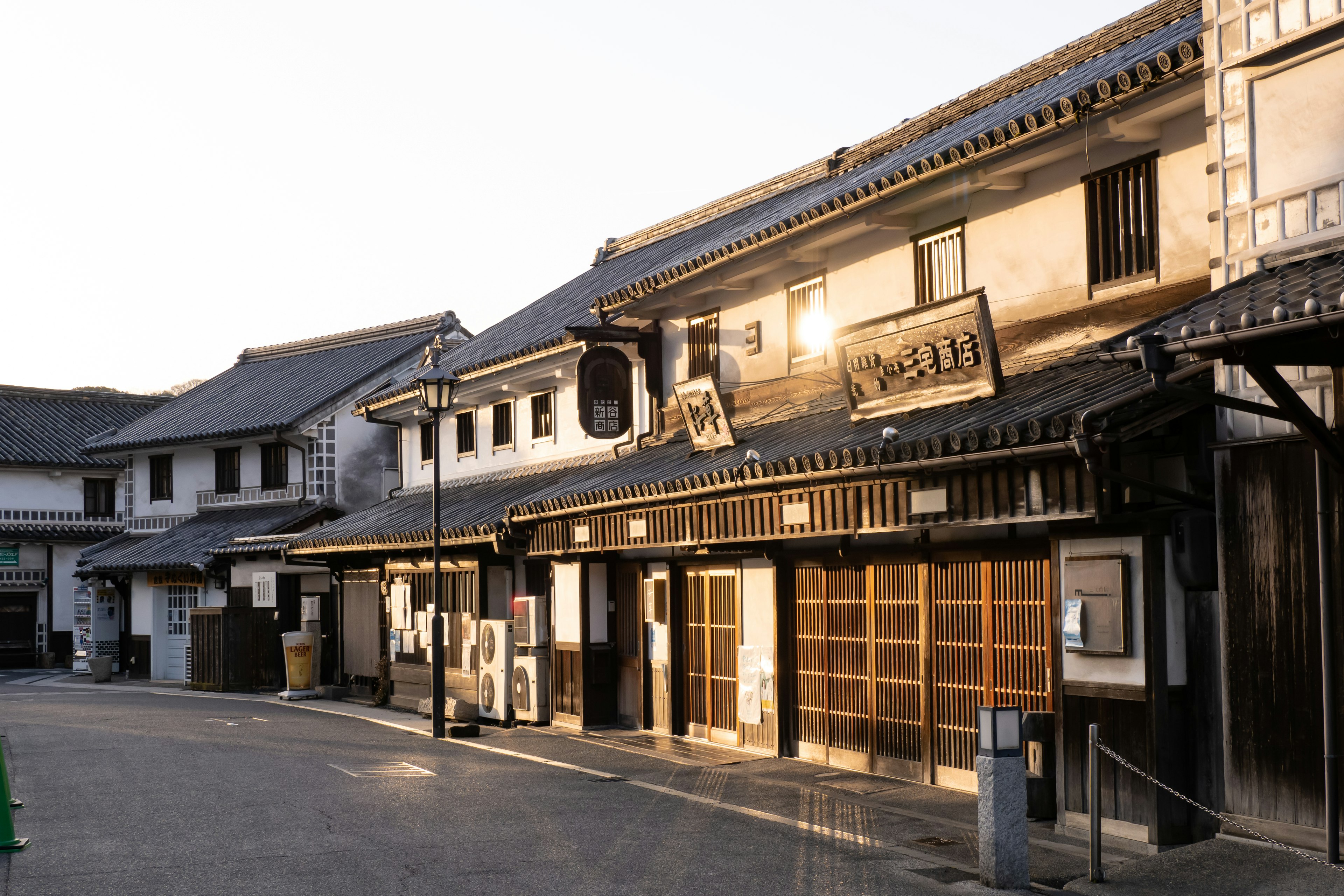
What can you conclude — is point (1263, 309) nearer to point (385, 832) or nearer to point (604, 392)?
point (385, 832)

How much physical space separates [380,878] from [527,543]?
11.4 metres

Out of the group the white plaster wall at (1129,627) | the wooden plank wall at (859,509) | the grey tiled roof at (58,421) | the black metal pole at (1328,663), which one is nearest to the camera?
the black metal pole at (1328,663)

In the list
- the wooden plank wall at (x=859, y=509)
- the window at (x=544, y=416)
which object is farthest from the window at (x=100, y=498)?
the wooden plank wall at (x=859, y=509)

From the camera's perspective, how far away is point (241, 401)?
38.6 metres

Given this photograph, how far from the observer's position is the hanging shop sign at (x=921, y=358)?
1236cm

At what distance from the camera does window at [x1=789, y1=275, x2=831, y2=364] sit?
1642 centimetres

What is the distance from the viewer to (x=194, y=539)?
3512 centimetres

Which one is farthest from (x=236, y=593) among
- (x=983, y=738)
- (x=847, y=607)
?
(x=983, y=738)

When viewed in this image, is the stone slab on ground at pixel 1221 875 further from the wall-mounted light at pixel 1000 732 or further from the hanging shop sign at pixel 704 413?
the hanging shop sign at pixel 704 413

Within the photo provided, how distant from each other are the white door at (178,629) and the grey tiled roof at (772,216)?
11.8 meters

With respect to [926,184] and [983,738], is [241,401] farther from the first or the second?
[983,738]

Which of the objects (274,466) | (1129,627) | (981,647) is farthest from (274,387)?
(1129,627)

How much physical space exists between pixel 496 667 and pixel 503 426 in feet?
21.4

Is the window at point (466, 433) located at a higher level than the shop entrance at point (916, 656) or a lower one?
higher
